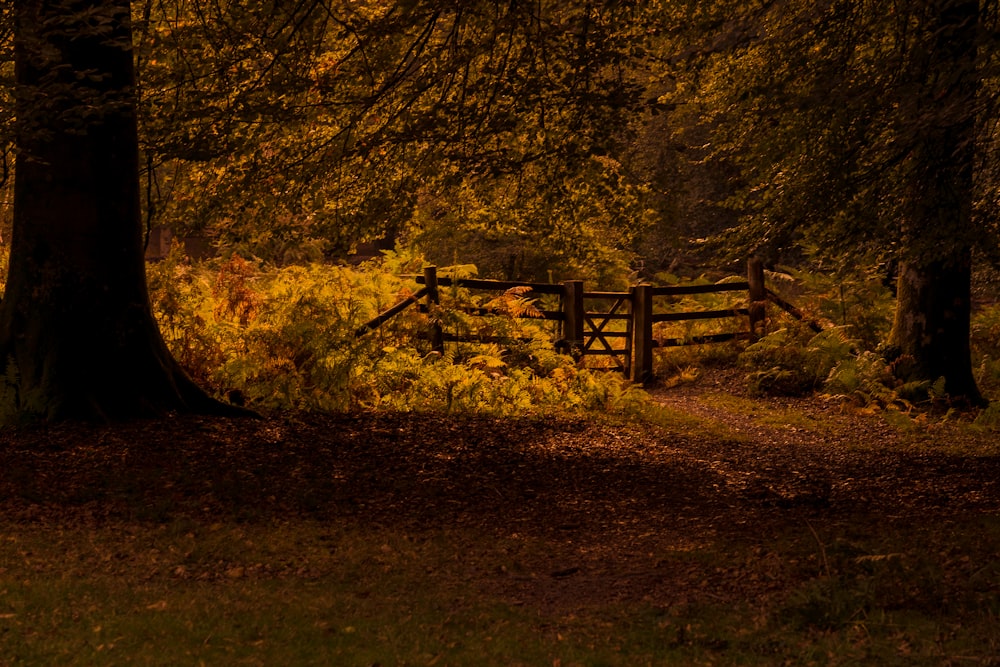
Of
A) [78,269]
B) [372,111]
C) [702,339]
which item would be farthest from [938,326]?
[78,269]

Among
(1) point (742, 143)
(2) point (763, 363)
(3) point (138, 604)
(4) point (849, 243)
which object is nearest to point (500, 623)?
(3) point (138, 604)

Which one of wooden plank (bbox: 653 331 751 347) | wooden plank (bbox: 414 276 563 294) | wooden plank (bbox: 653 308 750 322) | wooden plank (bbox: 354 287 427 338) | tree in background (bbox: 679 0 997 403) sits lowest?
wooden plank (bbox: 653 331 751 347)

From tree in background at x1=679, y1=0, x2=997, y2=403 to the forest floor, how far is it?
2.09 m

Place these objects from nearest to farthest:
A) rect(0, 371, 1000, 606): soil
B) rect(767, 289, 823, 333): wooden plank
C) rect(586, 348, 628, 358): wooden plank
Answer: rect(0, 371, 1000, 606): soil
rect(767, 289, 823, 333): wooden plank
rect(586, 348, 628, 358): wooden plank

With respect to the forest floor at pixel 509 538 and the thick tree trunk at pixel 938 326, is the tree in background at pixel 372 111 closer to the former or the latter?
the forest floor at pixel 509 538

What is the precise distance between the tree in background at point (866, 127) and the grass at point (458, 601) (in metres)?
3.06

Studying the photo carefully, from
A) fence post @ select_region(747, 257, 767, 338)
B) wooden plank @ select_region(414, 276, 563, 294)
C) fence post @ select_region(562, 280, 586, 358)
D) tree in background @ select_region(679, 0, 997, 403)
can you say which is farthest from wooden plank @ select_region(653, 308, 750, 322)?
tree in background @ select_region(679, 0, 997, 403)

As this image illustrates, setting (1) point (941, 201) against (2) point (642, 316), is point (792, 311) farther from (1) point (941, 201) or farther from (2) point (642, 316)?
(1) point (941, 201)

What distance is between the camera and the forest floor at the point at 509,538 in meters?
4.77

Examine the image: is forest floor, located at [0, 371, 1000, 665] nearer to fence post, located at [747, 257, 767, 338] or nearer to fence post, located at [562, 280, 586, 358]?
fence post, located at [562, 280, 586, 358]

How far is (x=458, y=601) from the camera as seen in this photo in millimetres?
5430

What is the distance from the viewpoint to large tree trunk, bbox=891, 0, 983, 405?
710cm

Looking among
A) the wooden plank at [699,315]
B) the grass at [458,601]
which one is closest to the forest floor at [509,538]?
the grass at [458,601]

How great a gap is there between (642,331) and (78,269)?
989 centimetres
